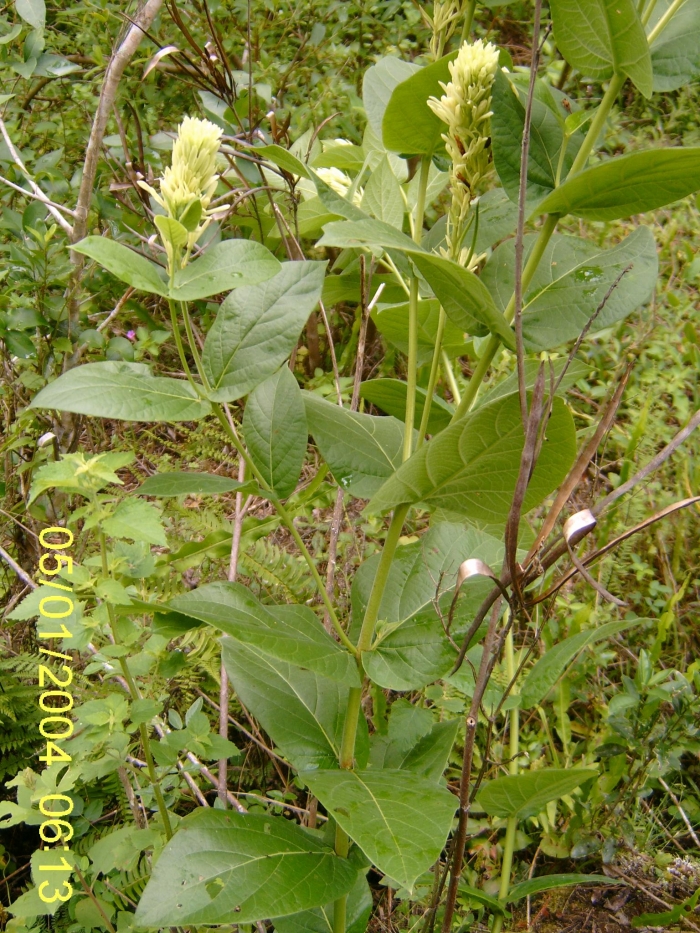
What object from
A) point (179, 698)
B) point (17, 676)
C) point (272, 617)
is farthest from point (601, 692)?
point (17, 676)

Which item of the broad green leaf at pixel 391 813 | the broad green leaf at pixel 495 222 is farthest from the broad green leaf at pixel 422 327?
the broad green leaf at pixel 391 813

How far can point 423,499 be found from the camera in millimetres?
898

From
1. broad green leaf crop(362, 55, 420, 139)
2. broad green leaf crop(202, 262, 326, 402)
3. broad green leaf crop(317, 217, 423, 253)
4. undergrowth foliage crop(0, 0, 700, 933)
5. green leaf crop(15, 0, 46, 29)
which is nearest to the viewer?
Answer: broad green leaf crop(317, 217, 423, 253)

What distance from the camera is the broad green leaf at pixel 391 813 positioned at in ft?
2.52

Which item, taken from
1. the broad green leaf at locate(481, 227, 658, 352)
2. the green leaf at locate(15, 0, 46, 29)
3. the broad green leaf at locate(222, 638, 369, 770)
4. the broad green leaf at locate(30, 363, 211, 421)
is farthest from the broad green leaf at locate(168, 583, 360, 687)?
the green leaf at locate(15, 0, 46, 29)

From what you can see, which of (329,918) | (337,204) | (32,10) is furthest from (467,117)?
(32,10)

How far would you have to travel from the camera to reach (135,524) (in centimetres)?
110

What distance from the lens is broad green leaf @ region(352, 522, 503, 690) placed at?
952 millimetres

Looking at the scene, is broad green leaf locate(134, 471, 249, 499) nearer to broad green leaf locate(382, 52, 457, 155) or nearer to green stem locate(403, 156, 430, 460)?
green stem locate(403, 156, 430, 460)

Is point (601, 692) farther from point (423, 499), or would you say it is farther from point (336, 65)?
point (336, 65)

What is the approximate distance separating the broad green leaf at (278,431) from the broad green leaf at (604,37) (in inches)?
20.5

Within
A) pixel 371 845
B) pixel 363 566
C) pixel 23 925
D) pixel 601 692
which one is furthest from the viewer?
pixel 601 692

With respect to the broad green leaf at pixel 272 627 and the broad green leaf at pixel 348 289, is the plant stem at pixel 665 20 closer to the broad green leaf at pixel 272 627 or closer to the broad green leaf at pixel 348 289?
the broad green leaf at pixel 348 289

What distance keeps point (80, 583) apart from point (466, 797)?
27.1 inches
